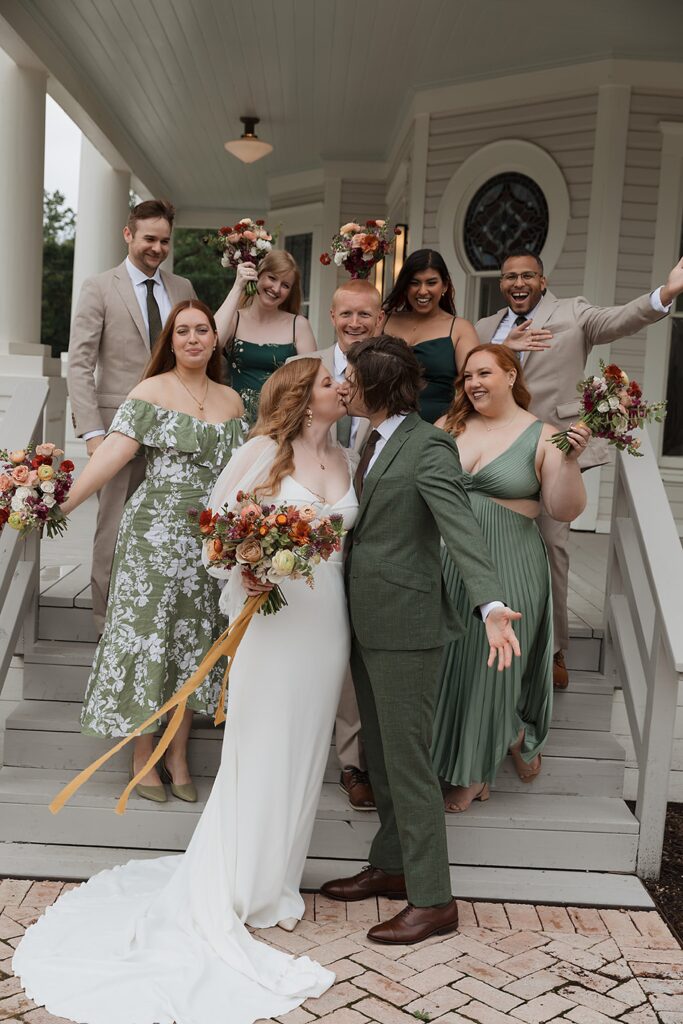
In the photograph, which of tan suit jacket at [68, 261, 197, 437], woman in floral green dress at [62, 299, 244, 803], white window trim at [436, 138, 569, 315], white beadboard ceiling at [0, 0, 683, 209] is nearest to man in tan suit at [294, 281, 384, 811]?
woman in floral green dress at [62, 299, 244, 803]

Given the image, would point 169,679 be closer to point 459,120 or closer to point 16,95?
point 16,95

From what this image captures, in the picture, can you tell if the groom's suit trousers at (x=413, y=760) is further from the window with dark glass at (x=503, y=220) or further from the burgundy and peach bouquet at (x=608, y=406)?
the window with dark glass at (x=503, y=220)

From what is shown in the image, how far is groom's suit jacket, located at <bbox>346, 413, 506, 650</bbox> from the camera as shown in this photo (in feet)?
10.6

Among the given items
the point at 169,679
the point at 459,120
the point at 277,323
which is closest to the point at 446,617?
the point at 169,679

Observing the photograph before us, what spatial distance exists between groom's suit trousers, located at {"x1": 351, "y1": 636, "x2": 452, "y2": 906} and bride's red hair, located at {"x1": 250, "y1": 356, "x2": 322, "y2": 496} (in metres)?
0.67

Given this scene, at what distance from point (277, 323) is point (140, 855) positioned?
7.65 ft

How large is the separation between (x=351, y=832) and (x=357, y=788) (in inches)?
6.5

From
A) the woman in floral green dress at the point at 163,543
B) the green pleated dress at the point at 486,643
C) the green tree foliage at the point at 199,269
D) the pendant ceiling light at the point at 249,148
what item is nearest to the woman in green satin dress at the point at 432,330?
the green pleated dress at the point at 486,643

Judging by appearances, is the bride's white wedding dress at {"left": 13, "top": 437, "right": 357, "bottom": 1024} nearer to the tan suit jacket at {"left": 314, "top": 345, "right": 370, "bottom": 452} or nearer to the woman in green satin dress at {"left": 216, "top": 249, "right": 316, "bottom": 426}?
the tan suit jacket at {"left": 314, "top": 345, "right": 370, "bottom": 452}

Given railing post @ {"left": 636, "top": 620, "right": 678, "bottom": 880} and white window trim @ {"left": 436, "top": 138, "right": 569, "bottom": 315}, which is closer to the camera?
railing post @ {"left": 636, "top": 620, "right": 678, "bottom": 880}

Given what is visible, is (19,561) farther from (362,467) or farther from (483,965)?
(483,965)

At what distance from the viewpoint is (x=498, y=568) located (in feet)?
12.4

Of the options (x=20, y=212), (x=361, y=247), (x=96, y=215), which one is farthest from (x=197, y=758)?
(x=96, y=215)

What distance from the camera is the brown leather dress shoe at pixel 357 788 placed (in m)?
3.96
